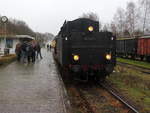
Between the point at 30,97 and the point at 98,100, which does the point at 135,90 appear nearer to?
the point at 98,100

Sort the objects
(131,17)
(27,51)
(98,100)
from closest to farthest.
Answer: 1. (98,100)
2. (27,51)
3. (131,17)

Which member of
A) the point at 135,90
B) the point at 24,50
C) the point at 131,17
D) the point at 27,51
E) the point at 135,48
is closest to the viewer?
the point at 135,90


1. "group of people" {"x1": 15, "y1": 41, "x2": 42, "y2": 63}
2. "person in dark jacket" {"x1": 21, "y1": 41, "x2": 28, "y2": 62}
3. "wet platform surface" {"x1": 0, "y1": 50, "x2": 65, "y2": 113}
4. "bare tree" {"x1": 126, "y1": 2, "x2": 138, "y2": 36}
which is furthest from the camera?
"bare tree" {"x1": 126, "y1": 2, "x2": 138, "y2": 36}

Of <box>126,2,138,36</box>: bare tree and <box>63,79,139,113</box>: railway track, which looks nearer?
<box>63,79,139,113</box>: railway track

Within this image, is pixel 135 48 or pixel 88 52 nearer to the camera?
pixel 88 52

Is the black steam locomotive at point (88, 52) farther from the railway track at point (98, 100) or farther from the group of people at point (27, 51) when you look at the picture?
the group of people at point (27, 51)

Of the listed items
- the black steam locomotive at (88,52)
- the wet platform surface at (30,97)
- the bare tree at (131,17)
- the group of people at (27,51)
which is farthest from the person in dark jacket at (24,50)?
the bare tree at (131,17)

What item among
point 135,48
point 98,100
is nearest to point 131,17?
point 135,48

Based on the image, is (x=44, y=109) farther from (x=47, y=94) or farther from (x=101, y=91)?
(x=101, y=91)

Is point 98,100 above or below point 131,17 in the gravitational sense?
below

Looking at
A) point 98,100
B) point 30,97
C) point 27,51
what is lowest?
point 98,100

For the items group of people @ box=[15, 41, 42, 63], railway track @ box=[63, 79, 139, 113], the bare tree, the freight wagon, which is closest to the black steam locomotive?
railway track @ box=[63, 79, 139, 113]

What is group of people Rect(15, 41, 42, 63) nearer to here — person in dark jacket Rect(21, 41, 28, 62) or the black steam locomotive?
person in dark jacket Rect(21, 41, 28, 62)

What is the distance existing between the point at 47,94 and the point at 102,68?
3.17m
